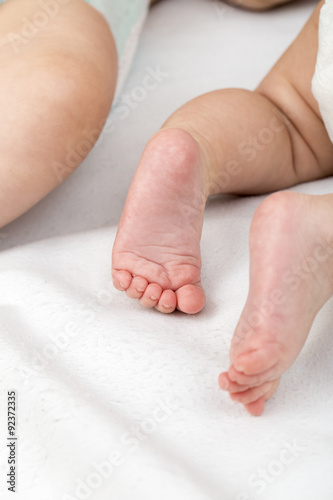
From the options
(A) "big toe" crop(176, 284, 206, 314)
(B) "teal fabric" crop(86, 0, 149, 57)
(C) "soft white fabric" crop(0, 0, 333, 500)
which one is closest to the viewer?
(C) "soft white fabric" crop(0, 0, 333, 500)

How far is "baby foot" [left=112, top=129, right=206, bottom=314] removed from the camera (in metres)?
0.66

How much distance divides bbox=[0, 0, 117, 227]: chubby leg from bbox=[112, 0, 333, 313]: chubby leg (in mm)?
120

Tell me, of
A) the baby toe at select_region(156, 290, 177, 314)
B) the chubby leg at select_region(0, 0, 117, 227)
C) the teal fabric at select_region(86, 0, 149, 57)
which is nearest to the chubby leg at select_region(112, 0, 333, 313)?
the baby toe at select_region(156, 290, 177, 314)

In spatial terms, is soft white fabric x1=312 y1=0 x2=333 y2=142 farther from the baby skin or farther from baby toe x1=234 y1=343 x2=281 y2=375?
baby toe x1=234 y1=343 x2=281 y2=375

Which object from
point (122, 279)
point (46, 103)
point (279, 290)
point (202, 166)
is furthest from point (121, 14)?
point (279, 290)

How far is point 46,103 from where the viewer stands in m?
0.75

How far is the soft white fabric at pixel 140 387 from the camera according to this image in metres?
0.45

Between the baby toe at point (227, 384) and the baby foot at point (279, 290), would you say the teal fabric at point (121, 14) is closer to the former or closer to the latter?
the baby foot at point (279, 290)

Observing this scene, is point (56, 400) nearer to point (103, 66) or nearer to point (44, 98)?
point (44, 98)

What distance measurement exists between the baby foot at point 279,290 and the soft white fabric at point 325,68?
198 mm

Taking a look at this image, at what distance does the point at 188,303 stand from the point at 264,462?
0.22m

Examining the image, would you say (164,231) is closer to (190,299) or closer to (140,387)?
(190,299)

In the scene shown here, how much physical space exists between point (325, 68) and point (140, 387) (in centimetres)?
46

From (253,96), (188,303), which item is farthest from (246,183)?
(188,303)
